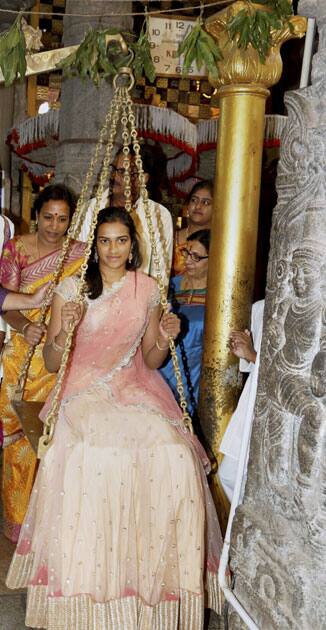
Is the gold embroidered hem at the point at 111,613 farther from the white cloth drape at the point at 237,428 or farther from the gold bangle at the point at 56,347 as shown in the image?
the gold bangle at the point at 56,347

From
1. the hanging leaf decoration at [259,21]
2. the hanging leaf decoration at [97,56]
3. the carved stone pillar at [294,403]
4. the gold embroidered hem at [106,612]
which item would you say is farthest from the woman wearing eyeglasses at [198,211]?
the gold embroidered hem at [106,612]

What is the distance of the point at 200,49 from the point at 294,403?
2.06 metres

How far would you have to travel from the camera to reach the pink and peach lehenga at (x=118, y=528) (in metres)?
2.98

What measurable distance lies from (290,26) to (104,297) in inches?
63.1

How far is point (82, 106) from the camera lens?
582 cm

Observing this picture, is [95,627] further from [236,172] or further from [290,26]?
[290,26]

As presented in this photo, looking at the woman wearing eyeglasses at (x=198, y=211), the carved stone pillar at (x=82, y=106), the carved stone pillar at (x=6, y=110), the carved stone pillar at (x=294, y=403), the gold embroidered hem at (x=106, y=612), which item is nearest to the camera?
the carved stone pillar at (x=294, y=403)

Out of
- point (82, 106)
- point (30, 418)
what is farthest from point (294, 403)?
point (82, 106)

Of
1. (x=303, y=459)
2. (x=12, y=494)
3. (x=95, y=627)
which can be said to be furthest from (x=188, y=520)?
(x=12, y=494)

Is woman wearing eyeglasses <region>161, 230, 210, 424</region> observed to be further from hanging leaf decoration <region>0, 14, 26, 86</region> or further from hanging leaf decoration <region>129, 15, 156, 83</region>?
hanging leaf decoration <region>0, 14, 26, 86</region>

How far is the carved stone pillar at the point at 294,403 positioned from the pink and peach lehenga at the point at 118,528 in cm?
42

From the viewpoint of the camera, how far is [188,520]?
3.16m

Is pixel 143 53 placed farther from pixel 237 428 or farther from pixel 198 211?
pixel 237 428

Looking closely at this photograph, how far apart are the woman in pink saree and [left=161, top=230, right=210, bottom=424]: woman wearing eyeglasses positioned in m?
1.00
